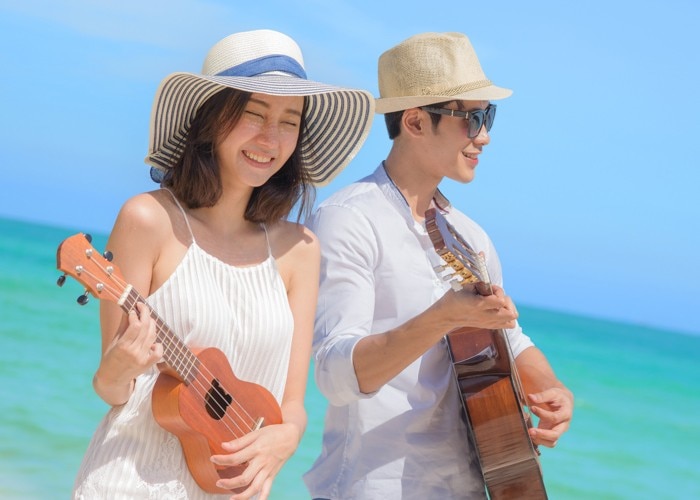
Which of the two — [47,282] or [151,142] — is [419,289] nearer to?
[151,142]

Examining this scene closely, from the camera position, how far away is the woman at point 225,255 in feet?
8.79

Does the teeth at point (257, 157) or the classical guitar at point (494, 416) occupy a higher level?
the teeth at point (257, 157)

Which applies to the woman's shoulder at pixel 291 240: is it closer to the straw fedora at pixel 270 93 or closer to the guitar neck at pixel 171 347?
the straw fedora at pixel 270 93

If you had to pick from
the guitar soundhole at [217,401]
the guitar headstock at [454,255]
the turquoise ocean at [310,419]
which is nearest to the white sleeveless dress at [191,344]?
the guitar soundhole at [217,401]

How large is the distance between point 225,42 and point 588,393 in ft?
52.2

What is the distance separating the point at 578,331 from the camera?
37.6 meters

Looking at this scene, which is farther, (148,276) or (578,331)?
(578,331)

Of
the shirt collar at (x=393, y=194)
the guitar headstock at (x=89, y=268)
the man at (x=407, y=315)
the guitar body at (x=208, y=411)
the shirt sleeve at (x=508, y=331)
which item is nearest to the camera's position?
the guitar headstock at (x=89, y=268)

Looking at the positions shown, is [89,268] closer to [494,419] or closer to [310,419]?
[494,419]

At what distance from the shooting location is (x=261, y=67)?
9.66 feet

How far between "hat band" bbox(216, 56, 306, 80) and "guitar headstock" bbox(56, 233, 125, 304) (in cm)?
68

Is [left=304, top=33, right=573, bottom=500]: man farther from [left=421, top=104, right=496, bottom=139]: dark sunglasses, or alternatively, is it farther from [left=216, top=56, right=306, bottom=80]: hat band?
[left=216, top=56, right=306, bottom=80]: hat band

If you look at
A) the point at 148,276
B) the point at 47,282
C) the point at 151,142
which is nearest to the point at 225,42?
the point at 151,142

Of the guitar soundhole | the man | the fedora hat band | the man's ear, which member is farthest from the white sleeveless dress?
the fedora hat band
